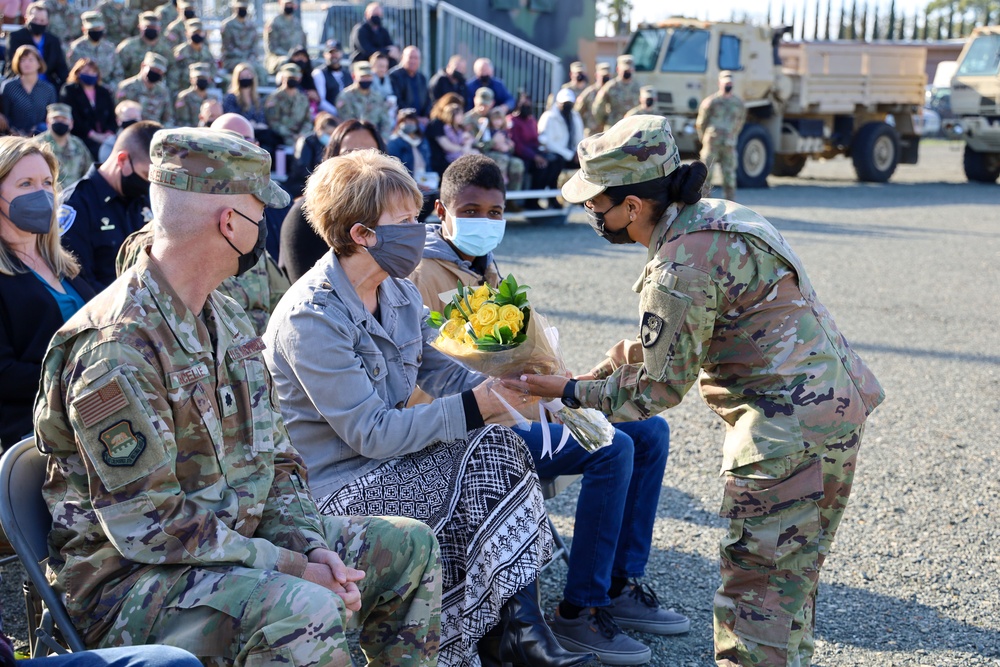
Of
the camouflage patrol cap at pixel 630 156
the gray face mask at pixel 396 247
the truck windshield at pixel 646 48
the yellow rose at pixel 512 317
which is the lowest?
the yellow rose at pixel 512 317

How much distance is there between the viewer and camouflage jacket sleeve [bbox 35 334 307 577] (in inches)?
84.7

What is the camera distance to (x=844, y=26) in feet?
164

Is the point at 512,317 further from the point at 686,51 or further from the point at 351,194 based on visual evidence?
the point at 686,51

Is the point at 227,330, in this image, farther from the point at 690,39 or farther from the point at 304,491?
the point at 690,39

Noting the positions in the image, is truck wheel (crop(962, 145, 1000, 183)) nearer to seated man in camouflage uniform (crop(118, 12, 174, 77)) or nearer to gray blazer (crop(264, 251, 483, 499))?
seated man in camouflage uniform (crop(118, 12, 174, 77))

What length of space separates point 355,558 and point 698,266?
1230 mm

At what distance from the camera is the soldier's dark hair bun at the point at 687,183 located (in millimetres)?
2809

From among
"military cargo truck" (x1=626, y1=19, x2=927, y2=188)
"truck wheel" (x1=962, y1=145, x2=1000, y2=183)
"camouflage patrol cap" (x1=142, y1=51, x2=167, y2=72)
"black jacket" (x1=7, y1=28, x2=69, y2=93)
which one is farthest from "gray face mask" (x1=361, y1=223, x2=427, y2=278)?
"truck wheel" (x1=962, y1=145, x2=1000, y2=183)

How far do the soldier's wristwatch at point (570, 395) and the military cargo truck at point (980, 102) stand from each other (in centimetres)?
2058

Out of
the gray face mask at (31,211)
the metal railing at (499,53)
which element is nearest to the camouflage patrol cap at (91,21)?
the metal railing at (499,53)

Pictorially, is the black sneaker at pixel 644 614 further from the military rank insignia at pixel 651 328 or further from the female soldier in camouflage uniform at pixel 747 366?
the military rank insignia at pixel 651 328

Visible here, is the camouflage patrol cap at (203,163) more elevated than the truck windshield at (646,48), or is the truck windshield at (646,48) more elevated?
the truck windshield at (646,48)

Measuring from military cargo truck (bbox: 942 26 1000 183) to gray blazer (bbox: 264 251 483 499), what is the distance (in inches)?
819

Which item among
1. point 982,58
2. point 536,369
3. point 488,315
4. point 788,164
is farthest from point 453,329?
Answer: point 982,58
